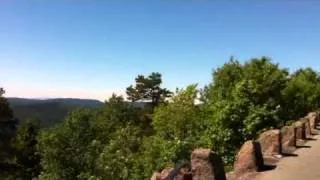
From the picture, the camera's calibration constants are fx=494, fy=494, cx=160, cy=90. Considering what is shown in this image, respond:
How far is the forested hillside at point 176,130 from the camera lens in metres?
30.4

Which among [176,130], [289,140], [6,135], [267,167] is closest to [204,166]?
[267,167]

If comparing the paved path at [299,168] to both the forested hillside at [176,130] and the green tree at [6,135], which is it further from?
the green tree at [6,135]

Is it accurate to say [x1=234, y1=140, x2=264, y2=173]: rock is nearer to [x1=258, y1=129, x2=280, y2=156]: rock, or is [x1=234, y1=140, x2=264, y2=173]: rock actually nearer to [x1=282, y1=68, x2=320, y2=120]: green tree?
[x1=258, y1=129, x2=280, y2=156]: rock

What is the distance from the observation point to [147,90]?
97.4m

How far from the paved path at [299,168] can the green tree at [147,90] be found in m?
75.5

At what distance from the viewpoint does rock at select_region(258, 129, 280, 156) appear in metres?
19.5

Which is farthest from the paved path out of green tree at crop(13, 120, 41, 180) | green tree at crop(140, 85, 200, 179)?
green tree at crop(13, 120, 41, 180)

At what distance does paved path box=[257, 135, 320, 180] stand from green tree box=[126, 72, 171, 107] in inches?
2971

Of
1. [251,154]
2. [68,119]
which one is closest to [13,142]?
[68,119]

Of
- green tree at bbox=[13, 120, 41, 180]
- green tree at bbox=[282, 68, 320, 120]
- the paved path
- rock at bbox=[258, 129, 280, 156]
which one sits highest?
green tree at bbox=[282, 68, 320, 120]

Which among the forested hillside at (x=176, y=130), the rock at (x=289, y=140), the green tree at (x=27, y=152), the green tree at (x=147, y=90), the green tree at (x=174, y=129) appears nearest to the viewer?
the rock at (x=289, y=140)

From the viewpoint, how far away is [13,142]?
68.4 metres

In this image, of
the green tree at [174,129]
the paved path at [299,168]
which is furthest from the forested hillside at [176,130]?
the paved path at [299,168]

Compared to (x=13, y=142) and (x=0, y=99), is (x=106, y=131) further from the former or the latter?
(x=0, y=99)
